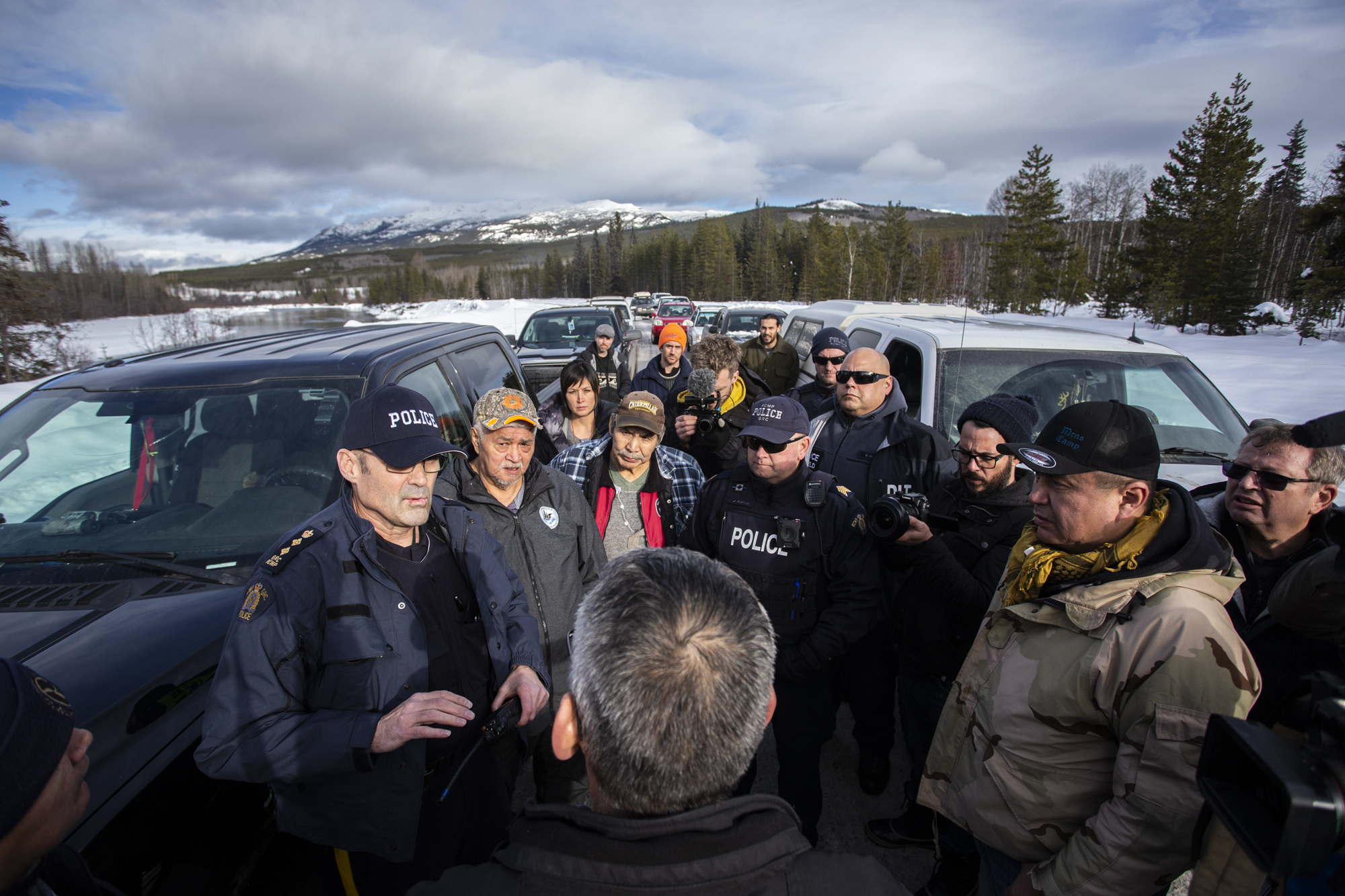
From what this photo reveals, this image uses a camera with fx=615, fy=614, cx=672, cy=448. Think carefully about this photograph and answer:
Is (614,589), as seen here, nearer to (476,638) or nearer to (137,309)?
(476,638)

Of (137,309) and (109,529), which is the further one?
(137,309)

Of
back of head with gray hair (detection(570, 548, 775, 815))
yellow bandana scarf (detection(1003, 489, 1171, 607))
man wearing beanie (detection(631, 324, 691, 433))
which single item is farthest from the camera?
man wearing beanie (detection(631, 324, 691, 433))

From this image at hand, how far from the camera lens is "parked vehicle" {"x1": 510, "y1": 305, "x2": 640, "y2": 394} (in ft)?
35.6

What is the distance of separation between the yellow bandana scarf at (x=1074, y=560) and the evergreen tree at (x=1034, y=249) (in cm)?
4869

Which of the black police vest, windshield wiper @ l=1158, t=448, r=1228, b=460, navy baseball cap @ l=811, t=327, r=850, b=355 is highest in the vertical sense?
navy baseball cap @ l=811, t=327, r=850, b=355

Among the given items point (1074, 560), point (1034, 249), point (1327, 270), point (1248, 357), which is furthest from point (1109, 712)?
point (1034, 249)

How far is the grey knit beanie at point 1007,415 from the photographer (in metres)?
2.70

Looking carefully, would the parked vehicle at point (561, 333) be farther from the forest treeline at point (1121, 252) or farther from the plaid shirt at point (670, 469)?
the forest treeline at point (1121, 252)

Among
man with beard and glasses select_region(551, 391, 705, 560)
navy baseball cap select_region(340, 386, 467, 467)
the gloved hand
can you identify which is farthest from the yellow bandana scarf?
navy baseball cap select_region(340, 386, 467, 467)

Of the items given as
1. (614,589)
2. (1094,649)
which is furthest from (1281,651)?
(614,589)

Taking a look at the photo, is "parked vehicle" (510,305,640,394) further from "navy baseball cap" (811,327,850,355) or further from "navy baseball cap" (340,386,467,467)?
"navy baseball cap" (340,386,467,467)

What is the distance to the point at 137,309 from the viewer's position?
67688 millimetres

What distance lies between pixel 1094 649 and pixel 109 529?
3615mm

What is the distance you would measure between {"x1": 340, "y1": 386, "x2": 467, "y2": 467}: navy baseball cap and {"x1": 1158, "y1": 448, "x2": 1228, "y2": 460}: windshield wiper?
4251 millimetres
